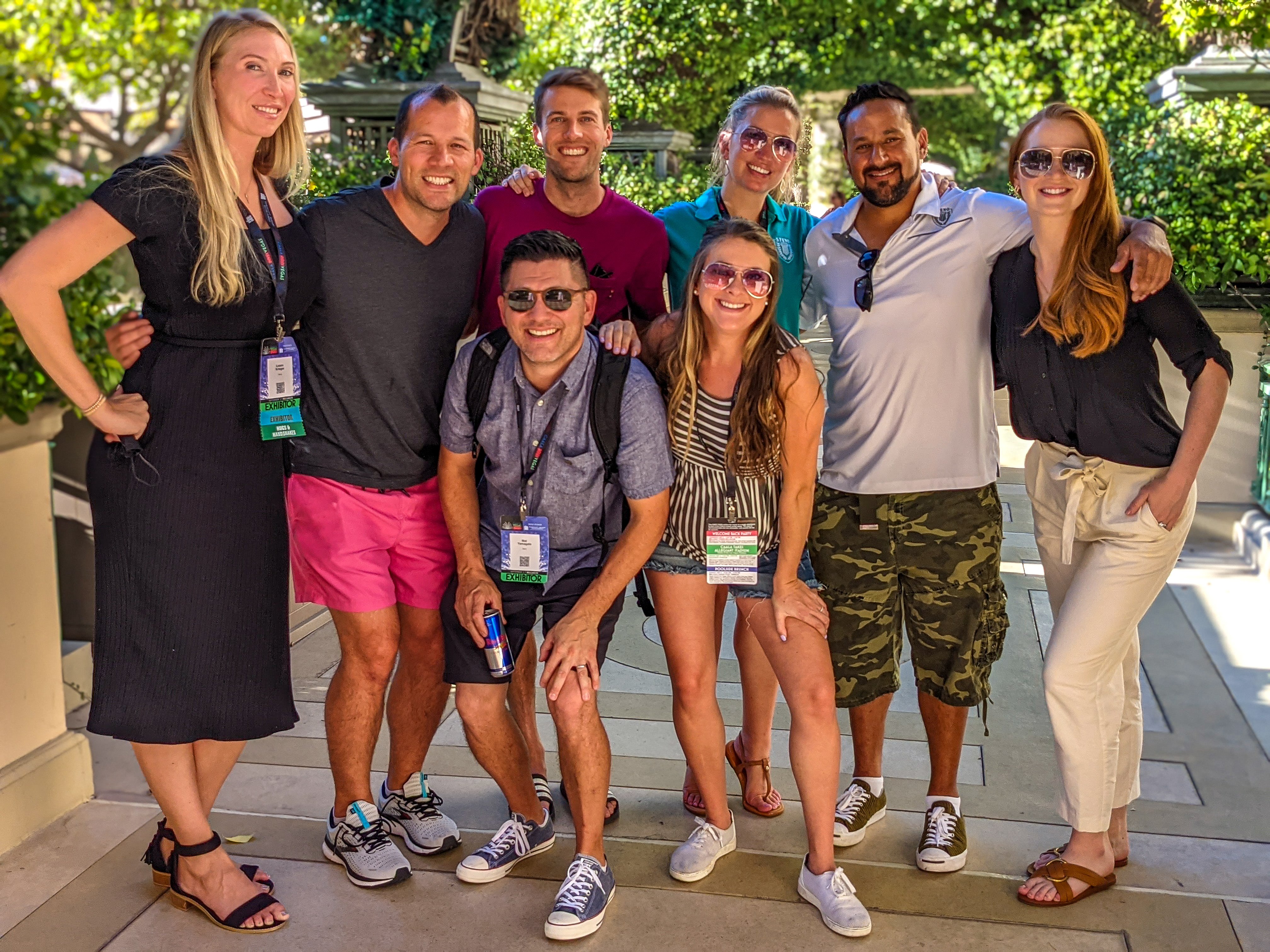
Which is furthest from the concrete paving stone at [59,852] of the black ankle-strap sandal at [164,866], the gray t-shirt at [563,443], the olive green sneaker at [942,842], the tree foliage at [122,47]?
the tree foliage at [122,47]

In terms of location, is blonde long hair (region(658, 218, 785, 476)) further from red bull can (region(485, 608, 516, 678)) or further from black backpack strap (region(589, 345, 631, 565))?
red bull can (region(485, 608, 516, 678))

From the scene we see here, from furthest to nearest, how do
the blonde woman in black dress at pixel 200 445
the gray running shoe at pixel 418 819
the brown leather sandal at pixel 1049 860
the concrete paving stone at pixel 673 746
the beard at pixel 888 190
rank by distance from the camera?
the concrete paving stone at pixel 673 746
the gray running shoe at pixel 418 819
the beard at pixel 888 190
the brown leather sandal at pixel 1049 860
the blonde woman in black dress at pixel 200 445

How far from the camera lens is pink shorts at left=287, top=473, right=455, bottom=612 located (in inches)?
122

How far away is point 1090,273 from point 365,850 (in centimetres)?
238

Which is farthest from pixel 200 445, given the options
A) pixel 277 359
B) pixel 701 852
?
pixel 701 852

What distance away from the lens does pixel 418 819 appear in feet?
11.0

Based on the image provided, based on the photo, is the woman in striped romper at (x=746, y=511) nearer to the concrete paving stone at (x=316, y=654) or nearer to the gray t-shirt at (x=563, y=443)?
the gray t-shirt at (x=563, y=443)

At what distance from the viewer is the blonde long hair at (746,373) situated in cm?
296

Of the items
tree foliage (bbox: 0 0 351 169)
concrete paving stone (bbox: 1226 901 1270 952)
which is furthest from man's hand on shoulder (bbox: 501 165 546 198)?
tree foliage (bbox: 0 0 351 169)

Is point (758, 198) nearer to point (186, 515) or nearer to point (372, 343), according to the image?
point (372, 343)

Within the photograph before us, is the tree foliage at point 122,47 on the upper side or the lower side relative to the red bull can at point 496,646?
upper

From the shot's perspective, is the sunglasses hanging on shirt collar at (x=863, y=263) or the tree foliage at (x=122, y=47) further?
the tree foliage at (x=122, y=47)

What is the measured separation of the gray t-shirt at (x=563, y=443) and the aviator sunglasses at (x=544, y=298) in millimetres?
152

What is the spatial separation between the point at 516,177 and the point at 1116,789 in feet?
7.87
